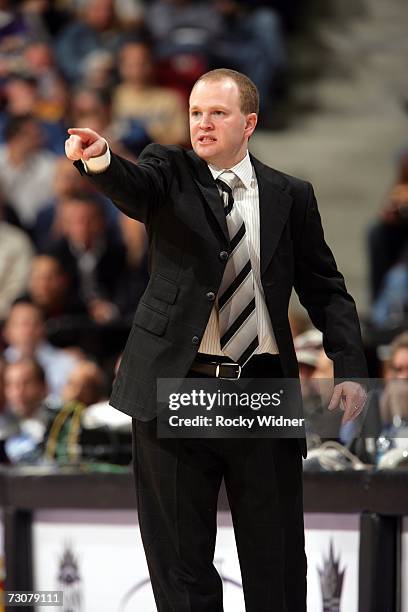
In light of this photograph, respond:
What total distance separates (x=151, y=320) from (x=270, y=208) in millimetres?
463

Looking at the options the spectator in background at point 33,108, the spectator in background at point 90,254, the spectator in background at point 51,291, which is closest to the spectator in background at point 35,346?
the spectator in background at point 51,291

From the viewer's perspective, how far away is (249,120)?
3.46 m

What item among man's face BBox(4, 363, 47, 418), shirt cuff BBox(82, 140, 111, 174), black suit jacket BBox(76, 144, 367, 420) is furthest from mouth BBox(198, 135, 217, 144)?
man's face BBox(4, 363, 47, 418)

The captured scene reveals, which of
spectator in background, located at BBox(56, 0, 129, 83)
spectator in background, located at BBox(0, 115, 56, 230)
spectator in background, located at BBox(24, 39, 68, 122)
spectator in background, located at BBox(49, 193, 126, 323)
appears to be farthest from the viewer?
spectator in background, located at BBox(56, 0, 129, 83)

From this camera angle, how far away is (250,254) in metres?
3.46

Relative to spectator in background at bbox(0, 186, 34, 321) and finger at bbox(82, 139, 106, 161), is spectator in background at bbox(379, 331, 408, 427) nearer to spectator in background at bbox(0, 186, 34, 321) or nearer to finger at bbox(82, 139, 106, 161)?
finger at bbox(82, 139, 106, 161)

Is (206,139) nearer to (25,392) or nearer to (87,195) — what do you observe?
(25,392)

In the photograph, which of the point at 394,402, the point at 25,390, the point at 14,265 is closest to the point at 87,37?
the point at 14,265

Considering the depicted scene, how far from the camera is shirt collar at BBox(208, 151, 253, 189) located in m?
3.51

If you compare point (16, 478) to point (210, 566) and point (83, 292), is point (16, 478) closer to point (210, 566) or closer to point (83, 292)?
point (210, 566)

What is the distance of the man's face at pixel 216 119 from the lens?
11.1 ft

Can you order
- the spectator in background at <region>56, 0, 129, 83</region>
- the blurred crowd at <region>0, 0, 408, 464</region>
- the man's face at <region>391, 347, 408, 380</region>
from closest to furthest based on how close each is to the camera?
the man's face at <region>391, 347, 408, 380</region>, the blurred crowd at <region>0, 0, 408, 464</region>, the spectator in background at <region>56, 0, 129, 83</region>

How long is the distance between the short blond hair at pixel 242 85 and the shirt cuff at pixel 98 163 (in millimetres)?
406

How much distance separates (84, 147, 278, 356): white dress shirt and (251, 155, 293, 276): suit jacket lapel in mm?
16
